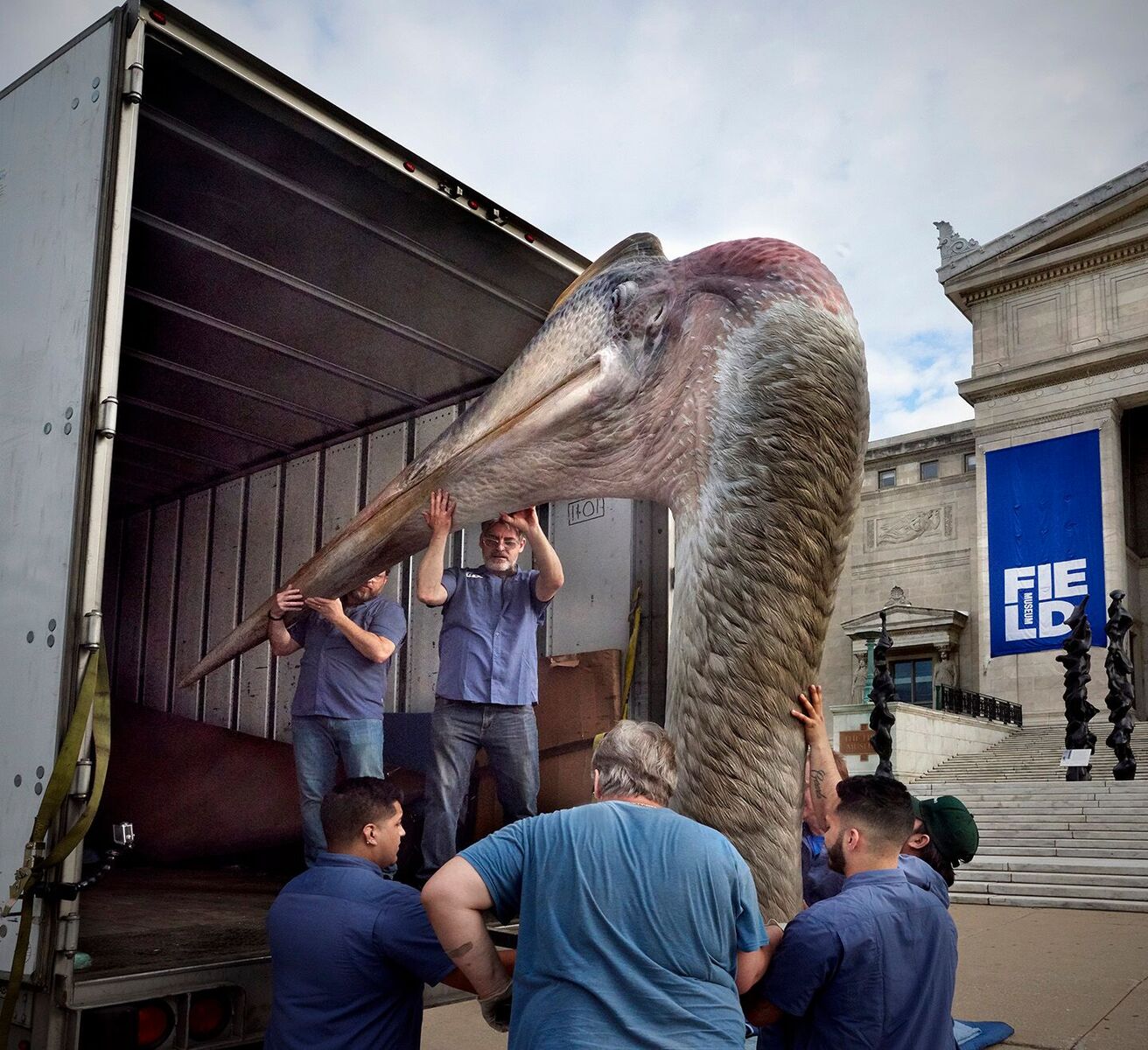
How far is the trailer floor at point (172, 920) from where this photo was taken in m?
2.89

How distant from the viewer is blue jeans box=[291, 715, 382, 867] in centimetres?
427

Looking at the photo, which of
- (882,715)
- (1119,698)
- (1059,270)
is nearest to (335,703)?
(882,715)

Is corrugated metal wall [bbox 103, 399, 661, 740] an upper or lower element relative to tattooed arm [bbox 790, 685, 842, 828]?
upper

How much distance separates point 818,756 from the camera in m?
2.76

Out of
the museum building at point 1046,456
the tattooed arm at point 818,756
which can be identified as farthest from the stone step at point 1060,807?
the tattooed arm at point 818,756

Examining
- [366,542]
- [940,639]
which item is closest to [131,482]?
[366,542]

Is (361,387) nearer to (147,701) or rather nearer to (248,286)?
(248,286)

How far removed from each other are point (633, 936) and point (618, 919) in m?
0.04

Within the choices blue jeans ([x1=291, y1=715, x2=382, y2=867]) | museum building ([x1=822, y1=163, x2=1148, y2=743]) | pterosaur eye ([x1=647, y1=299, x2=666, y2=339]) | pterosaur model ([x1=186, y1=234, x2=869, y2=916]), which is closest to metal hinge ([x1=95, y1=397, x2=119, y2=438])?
pterosaur model ([x1=186, y1=234, x2=869, y2=916])

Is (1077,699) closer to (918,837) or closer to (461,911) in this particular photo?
(918,837)

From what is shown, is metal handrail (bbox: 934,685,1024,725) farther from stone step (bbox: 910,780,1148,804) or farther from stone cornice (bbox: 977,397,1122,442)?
stone step (bbox: 910,780,1148,804)

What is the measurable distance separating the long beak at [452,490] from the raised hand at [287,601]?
6.6 inches

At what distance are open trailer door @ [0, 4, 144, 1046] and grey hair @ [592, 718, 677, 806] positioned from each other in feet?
3.99

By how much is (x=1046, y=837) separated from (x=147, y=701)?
11.8 meters
